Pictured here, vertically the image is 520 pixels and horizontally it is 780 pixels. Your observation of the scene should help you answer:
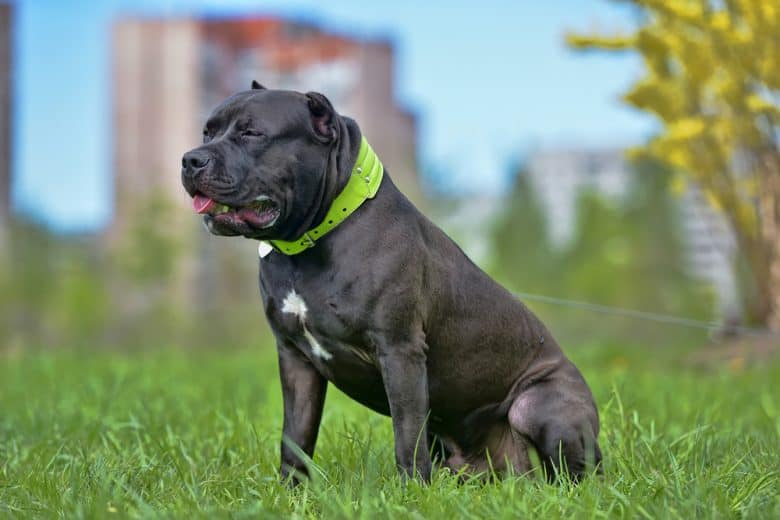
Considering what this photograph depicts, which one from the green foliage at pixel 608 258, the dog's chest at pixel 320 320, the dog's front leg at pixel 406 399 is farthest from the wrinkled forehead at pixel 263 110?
the green foliage at pixel 608 258

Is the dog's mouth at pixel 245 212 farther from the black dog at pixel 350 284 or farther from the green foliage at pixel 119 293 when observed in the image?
the green foliage at pixel 119 293

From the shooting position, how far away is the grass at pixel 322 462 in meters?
2.65

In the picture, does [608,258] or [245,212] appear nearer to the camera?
[245,212]

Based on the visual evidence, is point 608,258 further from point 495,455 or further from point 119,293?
point 495,455

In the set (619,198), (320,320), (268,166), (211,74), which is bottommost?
(619,198)

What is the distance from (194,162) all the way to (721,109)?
749cm

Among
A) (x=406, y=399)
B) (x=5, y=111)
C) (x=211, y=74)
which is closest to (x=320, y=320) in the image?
(x=406, y=399)

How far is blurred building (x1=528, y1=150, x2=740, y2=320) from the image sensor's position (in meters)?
10.5

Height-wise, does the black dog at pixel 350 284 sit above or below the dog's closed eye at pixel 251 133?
below

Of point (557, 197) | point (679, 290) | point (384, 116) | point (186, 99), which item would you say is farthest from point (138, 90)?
point (679, 290)

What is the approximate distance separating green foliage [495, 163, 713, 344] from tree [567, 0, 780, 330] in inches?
150

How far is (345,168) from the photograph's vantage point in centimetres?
312

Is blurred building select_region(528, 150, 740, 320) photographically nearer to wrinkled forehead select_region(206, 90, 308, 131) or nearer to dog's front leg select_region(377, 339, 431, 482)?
dog's front leg select_region(377, 339, 431, 482)

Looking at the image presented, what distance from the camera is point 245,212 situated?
119 inches
